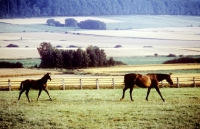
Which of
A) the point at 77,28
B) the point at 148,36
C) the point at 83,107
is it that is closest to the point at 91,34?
the point at 77,28

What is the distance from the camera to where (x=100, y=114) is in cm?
938

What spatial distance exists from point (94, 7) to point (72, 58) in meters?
2.40

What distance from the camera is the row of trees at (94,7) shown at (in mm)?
13156

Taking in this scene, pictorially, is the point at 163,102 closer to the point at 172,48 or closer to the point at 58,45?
the point at 172,48

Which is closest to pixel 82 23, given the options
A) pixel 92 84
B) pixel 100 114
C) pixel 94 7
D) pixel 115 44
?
pixel 94 7

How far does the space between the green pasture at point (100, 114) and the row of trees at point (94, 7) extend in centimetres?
393

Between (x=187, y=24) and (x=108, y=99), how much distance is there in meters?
4.85

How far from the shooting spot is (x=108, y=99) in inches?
476

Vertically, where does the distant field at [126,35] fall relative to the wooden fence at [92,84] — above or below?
above

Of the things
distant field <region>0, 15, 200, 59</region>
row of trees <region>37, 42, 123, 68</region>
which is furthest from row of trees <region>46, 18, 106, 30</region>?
row of trees <region>37, 42, 123, 68</region>

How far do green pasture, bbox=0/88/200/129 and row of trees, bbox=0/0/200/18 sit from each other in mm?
3934

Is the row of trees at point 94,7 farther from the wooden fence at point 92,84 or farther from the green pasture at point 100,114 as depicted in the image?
the green pasture at point 100,114

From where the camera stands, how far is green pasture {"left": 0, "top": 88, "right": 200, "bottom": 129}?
8742 mm

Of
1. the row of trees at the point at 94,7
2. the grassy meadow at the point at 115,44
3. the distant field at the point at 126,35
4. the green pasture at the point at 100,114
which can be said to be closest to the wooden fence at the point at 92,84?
the grassy meadow at the point at 115,44
